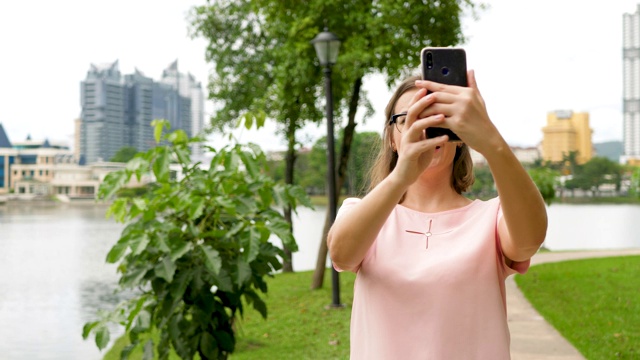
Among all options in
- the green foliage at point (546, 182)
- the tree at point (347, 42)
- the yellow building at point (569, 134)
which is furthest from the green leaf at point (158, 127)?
the yellow building at point (569, 134)

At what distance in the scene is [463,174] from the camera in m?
1.61

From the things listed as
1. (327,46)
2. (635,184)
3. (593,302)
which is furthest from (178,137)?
(635,184)

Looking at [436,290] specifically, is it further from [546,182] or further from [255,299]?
[546,182]

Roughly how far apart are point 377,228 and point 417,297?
0.56 feet

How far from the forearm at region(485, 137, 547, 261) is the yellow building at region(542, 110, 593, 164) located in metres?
30.3

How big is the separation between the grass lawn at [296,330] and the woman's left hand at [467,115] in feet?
14.6

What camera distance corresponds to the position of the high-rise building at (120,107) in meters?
19.6

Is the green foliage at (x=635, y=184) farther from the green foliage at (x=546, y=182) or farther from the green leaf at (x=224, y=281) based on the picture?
the green leaf at (x=224, y=281)

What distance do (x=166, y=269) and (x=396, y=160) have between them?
3123mm

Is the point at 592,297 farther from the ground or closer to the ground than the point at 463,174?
closer to the ground

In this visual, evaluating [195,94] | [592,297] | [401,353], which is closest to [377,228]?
[401,353]

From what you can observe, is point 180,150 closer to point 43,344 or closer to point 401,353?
point 401,353

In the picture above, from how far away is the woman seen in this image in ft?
4.19

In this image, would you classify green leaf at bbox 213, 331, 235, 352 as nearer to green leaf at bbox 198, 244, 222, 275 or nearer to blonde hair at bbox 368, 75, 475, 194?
green leaf at bbox 198, 244, 222, 275
